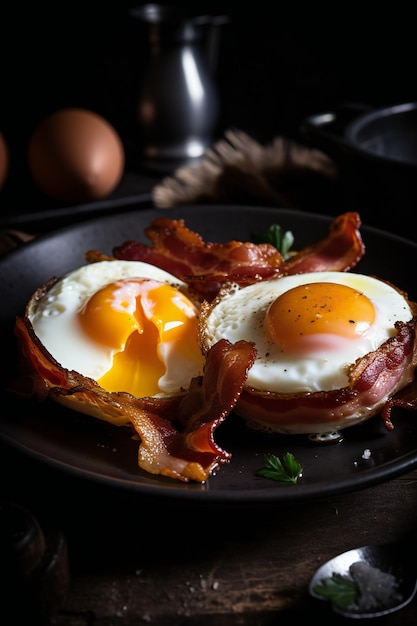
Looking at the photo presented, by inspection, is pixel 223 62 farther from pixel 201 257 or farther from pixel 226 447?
pixel 226 447

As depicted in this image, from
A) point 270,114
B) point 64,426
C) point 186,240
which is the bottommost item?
point 270,114

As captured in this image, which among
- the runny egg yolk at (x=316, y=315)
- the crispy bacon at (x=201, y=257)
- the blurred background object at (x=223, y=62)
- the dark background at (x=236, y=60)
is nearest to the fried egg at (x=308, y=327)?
the runny egg yolk at (x=316, y=315)

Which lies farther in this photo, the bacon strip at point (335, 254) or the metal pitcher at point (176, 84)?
the metal pitcher at point (176, 84)

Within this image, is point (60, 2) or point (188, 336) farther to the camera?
point (60, 2)

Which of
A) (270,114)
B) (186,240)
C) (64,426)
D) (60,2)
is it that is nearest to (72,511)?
(64,426)

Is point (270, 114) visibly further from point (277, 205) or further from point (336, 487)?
point (336, 487)

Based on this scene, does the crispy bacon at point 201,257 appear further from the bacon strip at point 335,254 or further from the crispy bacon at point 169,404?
the crispy bacon at point 169,404

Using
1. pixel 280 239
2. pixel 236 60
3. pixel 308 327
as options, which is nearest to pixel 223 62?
pixel 236 60

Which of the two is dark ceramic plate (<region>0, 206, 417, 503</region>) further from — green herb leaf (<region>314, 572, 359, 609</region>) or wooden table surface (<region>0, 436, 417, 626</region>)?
green herb leaf (<region>314, 572, 359, 609</region>)
